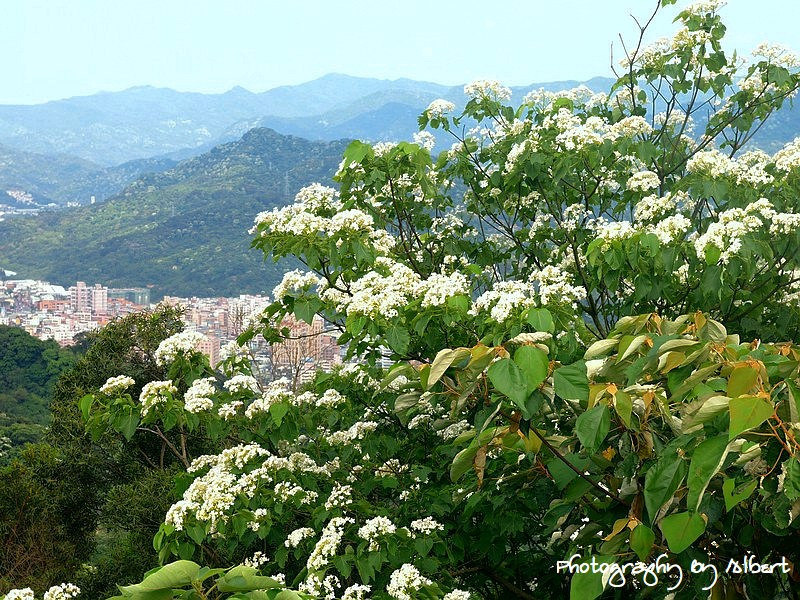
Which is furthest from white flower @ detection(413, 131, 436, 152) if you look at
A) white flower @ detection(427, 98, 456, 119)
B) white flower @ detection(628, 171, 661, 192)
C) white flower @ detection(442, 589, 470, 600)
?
white flower @ detection(442, 589, 470, 600)

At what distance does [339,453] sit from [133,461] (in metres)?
10.9

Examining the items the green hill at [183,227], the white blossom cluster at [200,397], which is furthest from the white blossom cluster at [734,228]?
the green hill at [183,227]

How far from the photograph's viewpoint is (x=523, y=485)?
12.1ft

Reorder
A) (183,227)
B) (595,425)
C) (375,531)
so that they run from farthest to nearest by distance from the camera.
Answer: (183,227) → (375,531) → (595,425)

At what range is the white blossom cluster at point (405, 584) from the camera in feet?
10.1

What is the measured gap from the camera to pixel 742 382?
1.91 metres

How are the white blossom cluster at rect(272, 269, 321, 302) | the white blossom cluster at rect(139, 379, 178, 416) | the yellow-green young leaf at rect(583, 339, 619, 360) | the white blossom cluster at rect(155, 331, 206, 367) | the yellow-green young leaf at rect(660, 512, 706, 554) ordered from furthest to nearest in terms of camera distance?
1. the white blossom cluster at rect(155, 331, 206, 367)
2. the white blossom cluster at rect(272, 269, 321, 302)
3. the white blossom cluster at rect(139, 379, 178, 416)
4. the yellow-green young leaf at rect(583, 339, 619, 360)
5. the yellow-green young leaf at rect(660, 512, 706, 554)

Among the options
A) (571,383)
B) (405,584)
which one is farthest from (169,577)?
(405,584)

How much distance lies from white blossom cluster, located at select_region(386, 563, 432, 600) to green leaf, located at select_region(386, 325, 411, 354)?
108cm

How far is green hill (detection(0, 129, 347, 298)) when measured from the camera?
300 ft

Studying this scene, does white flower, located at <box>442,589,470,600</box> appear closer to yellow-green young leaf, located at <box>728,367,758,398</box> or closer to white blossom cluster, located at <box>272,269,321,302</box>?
yellow-green young leaf, located at <box>728,367,758,398</box>

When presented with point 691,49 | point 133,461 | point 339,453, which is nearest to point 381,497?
point 339,453

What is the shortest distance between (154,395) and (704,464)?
13.1 ft

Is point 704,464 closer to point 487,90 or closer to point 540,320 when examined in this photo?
point 540,320
